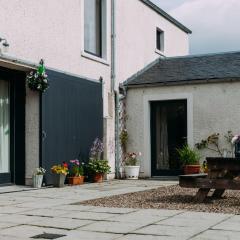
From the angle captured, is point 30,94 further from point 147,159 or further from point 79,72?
point 147,159

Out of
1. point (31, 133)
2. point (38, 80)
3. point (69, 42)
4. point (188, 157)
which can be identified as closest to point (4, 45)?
point (38, 80)

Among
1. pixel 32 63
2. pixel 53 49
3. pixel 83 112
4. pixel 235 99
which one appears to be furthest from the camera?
pixel 235 99

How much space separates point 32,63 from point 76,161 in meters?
2.62

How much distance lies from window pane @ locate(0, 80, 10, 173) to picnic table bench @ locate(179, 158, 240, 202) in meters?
4.76

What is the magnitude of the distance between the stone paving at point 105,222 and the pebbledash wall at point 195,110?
666cm

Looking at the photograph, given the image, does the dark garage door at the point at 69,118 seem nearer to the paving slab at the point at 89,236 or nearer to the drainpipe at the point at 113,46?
the drainpipe at the point at 113,46

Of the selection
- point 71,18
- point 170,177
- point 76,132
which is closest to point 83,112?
point 76,132

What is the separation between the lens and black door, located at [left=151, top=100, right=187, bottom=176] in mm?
15016

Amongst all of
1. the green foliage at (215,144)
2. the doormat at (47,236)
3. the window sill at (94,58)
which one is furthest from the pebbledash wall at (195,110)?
the doormat at (47,236)

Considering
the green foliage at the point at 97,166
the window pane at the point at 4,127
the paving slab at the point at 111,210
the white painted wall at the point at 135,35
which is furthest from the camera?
the white painted wall at the point at 135,35

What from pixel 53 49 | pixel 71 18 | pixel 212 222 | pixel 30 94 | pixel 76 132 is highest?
pixel 71 18

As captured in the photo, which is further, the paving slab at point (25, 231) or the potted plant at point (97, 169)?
the potted plant at point (97, 169)

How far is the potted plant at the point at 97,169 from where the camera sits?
515 inches

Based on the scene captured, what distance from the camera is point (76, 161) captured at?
12.4m
